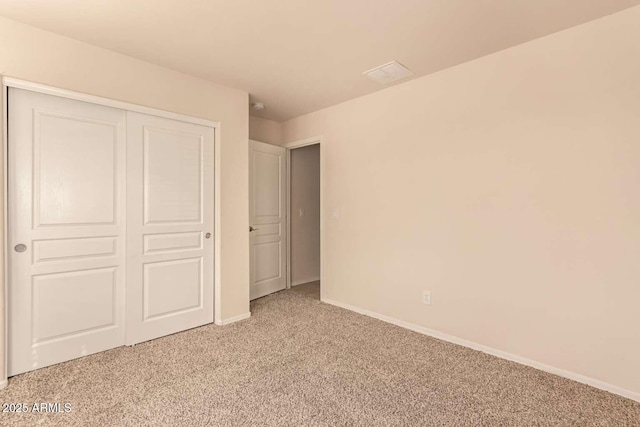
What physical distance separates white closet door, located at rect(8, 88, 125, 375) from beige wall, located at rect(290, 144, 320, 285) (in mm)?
2439

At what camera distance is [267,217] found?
13.8 feet

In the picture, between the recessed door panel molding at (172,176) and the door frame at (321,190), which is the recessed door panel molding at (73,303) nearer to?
the recessed door panel molding at (172,176)

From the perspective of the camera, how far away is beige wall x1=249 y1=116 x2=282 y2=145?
4.18 metres

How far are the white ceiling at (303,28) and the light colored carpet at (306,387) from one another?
2.40 meters

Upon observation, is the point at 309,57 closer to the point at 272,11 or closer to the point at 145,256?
the point at 272,11

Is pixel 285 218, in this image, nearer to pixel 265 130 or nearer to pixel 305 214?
pixel 305 214

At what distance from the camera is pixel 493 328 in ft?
8.25

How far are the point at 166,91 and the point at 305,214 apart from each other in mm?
2623

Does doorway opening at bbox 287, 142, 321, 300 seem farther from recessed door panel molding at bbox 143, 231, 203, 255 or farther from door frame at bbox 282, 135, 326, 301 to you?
recessed door panel molding at bbox 143, 231, 203, 255

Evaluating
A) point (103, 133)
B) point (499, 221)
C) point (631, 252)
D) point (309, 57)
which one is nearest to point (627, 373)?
point (631, 252)

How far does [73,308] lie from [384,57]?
10.3 feet

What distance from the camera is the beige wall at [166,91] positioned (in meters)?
2.15

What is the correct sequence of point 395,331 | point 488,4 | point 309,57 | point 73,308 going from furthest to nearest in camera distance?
point 395,331 → point 309,57 → point 73,308 → point 488,4

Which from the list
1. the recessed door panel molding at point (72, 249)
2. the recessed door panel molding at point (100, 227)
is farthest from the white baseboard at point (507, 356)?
the recessed door panel molding at point (72, 249)
